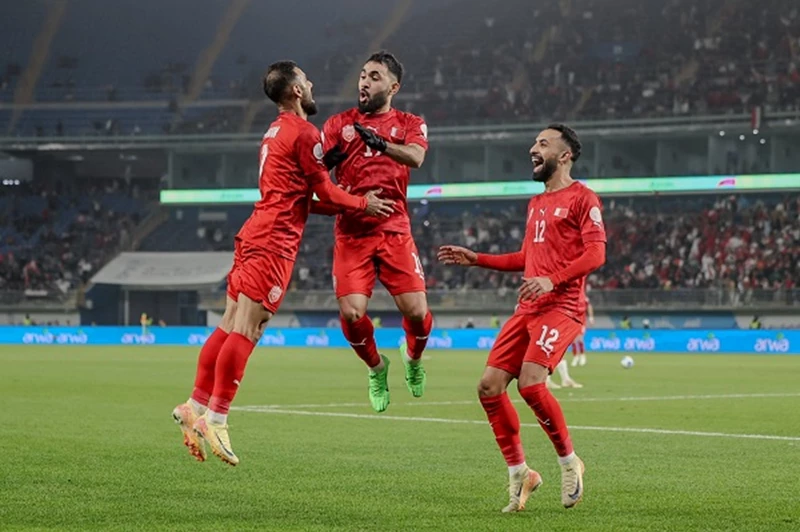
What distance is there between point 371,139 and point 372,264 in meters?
1.34

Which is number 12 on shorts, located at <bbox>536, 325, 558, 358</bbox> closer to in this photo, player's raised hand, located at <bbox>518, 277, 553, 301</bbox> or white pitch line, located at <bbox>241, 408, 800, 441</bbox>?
player's raised hand, located at <bbox>518, 277, 553, 301</bbox>

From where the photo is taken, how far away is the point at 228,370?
10.2 m

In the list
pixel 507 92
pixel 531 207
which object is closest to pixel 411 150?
pixel 531 207

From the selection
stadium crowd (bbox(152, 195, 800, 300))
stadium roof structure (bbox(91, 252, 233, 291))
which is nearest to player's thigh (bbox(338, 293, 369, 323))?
stadium crowd (bbox(152, 195, 800, 300))

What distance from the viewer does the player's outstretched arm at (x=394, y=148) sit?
10.2 metres

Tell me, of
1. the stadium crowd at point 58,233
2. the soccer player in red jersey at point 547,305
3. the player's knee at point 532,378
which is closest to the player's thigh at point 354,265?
the soccer player in red jersey at point 547,305

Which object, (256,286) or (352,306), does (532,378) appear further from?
(256,286)

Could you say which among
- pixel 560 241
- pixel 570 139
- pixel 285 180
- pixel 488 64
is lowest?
pixel 560 241

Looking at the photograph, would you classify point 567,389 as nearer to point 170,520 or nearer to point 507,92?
point 170,520

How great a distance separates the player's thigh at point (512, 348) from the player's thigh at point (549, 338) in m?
0.11

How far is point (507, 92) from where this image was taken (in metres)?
64.6

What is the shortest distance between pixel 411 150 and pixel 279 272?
1411mm

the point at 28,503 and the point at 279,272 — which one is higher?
the point at 279,272

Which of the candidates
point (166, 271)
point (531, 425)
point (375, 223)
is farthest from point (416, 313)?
point (166, 271)
